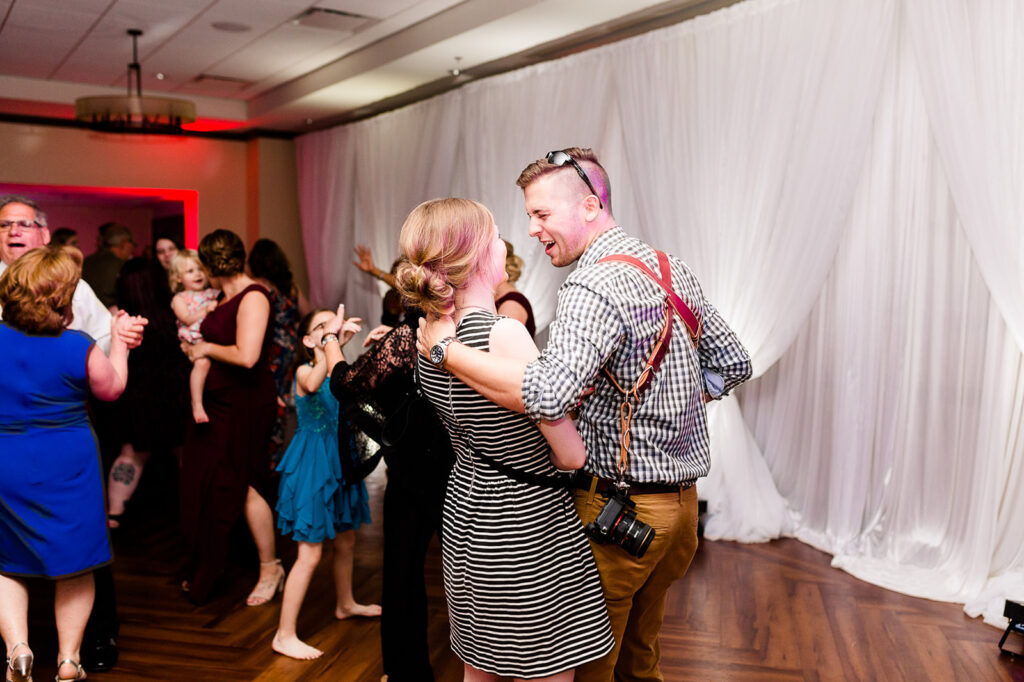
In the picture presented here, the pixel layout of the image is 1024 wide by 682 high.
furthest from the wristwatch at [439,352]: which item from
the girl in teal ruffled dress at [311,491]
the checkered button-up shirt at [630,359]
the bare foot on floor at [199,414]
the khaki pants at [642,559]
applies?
the bare foot on floor at [199,414]

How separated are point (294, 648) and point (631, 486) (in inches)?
72.6

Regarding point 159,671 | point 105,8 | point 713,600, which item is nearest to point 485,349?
point 159,671

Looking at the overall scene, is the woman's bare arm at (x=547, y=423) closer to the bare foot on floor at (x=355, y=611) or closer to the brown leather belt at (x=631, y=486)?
the brown leather belt at (x=631, y=486)

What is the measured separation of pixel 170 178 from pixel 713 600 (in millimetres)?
8150

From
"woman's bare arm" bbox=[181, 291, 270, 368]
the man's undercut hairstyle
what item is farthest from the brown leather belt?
"woman's bare arm" bbox=[181, 291, 270, 368]

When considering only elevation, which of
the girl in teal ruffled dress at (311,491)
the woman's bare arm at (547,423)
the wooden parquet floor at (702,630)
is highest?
the woman's bare arm at (547,423)

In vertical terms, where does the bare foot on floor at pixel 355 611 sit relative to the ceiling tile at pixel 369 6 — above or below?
below

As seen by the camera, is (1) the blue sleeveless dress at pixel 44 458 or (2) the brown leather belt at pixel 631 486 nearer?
(2) the brown leather belt at pixel 631 486

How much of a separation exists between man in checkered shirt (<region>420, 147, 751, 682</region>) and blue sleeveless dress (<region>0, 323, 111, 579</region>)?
4.86ft

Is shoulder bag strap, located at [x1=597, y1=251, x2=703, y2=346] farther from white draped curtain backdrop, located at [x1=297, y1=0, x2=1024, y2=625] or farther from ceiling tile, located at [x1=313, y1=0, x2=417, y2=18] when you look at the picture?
ceiling tile, located at [x1=313, y1=0, x2=417, y2=18]

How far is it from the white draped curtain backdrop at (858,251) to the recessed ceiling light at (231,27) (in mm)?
2484

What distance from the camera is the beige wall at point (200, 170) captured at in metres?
9.02

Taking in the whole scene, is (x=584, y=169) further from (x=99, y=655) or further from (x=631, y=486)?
(x=99, y=655)

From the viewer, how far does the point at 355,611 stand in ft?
11.4
